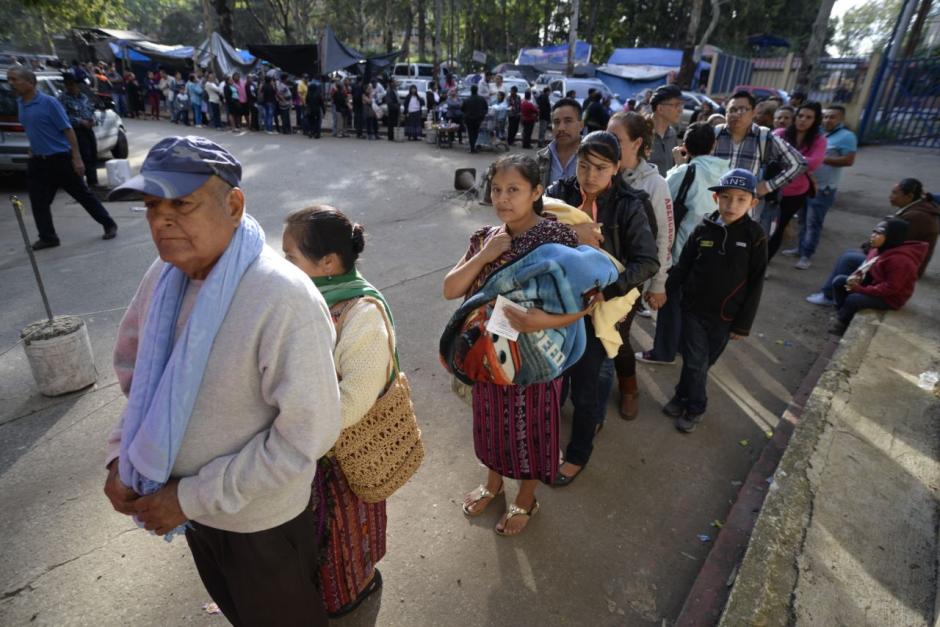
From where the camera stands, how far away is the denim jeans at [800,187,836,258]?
20.2 feet

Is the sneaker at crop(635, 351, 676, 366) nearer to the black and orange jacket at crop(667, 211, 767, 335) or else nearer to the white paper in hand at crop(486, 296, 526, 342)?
the black and orange jacket at crop(667, 211, 767, 335)

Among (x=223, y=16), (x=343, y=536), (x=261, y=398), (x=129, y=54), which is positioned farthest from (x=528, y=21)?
(x=261, y=398)

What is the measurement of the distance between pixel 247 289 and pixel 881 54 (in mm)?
18299

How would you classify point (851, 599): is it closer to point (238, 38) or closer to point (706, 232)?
point (706, 232)

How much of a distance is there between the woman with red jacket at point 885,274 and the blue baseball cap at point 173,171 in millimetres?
5302

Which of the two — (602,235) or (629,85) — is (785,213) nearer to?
(602,235)

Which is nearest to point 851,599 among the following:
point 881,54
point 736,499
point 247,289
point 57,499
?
point 736,499

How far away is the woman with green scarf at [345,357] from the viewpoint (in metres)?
1.59

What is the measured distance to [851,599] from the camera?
2.08 meters

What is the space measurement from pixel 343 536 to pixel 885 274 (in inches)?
203

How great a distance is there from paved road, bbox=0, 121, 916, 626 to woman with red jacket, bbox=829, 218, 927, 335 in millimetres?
409

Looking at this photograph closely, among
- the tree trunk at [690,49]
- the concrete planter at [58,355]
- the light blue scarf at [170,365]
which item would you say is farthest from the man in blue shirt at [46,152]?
the tree trunk at [690,49]

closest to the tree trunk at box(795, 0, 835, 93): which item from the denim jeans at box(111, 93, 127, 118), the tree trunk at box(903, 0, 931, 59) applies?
the tree trunk at box(903, 0, 931, 59)

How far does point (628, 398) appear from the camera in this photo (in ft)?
11.6
